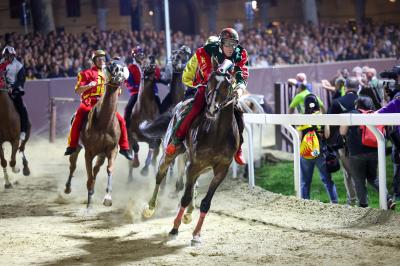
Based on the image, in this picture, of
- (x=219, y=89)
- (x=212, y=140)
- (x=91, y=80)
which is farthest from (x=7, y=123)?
(x=219, y=89)

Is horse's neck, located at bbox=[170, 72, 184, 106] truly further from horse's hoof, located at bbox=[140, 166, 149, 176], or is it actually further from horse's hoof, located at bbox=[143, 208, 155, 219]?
horse's hoof, located at bbox=[143, 208, 155, 219]

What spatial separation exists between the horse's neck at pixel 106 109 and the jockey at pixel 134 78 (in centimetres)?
281

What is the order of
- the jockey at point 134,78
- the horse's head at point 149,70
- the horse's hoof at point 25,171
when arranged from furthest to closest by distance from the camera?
the horse's hoof at point 25,171, the jockey at point 134,78, the horse's head at point 149,70

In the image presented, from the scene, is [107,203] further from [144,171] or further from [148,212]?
[144,171]

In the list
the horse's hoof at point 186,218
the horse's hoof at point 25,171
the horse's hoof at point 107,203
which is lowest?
the horse's hoof at point 25,171

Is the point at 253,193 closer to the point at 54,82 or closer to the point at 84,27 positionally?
the point at 54,82

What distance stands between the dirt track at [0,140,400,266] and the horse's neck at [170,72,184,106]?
168cm

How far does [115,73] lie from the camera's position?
35.2 feet

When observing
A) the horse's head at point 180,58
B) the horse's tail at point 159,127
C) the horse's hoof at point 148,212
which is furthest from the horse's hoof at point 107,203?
the horse's head at point 180,58

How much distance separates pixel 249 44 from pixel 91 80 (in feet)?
54.1

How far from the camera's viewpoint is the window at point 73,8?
122 feet

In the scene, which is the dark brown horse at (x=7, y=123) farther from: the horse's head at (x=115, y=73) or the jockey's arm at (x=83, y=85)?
the horse's head at (x=115, y=73)

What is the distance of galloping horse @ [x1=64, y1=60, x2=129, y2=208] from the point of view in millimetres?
10805

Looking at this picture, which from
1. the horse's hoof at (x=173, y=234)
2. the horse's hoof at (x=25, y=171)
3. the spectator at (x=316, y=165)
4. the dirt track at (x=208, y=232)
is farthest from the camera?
the horse's hoof at (x=25, y=171)
